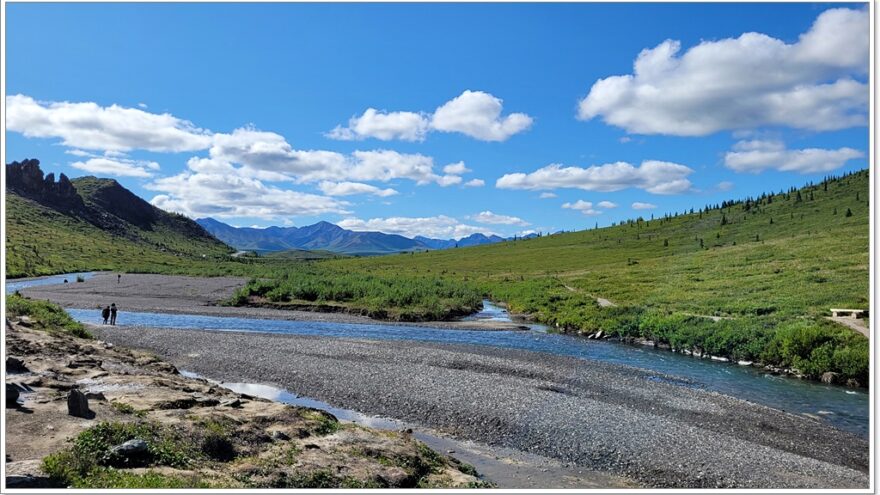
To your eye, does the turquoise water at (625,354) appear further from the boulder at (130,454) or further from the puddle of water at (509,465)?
the boulder at (130,454)

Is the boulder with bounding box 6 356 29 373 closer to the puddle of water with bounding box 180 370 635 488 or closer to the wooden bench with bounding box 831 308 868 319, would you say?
the puddle of water with bounding box 180 370 635 488

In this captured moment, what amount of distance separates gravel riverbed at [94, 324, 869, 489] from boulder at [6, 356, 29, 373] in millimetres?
11907

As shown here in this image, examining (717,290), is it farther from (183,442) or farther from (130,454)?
(130,454)

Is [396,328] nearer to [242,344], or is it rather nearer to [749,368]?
[242,344]

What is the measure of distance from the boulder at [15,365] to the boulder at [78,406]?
23.7 feet

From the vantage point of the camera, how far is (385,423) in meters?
25.8

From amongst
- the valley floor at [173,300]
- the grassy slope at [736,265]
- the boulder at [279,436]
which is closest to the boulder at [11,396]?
the boulder at [279,436]

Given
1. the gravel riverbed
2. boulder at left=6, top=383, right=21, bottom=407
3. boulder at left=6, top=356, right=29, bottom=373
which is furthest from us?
boulder at left=6, top=356, right=29, bottom=373

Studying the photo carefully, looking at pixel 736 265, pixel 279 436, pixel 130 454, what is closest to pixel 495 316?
pixel 736 265

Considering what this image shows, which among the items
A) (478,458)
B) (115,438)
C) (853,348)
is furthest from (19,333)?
(853,348)

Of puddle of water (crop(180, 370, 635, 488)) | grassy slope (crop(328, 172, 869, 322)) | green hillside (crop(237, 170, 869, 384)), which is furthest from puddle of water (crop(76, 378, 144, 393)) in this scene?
grassy slope (crop(328, 172, 869, 322))

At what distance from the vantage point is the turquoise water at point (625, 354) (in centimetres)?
3008

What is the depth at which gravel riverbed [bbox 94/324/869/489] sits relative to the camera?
2083 centimetres

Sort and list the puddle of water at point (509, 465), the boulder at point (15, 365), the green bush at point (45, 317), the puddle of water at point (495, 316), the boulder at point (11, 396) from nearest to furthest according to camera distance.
Answer: the boulder at point (11, 396), the puddle of water at point (509, 465), the boulder at point (15, 365), the green bush at point (45, 317), the puddle of water at point (495, 316)
